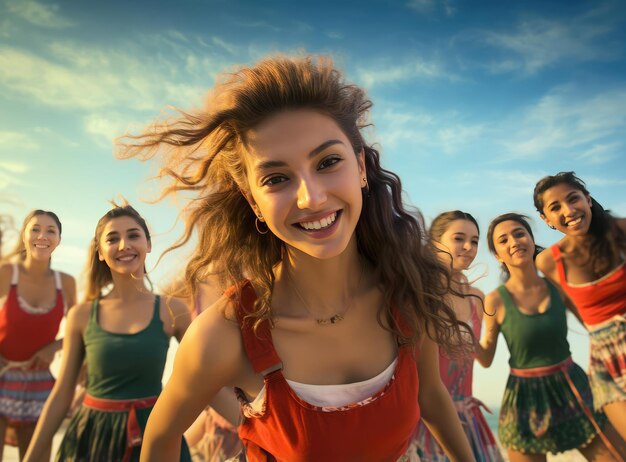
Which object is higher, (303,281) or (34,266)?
(34,266)

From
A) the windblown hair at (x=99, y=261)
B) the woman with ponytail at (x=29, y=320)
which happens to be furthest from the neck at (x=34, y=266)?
the windblown hair at (x=99, y=261)

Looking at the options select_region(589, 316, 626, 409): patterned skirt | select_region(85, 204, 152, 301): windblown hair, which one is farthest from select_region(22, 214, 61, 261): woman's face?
select_region(589, 316, 626, 409): patterned skirt

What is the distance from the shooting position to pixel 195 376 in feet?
7.18

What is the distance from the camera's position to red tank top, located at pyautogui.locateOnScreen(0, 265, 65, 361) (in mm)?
6129

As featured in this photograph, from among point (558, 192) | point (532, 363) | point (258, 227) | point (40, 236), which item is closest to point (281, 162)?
point (258, 227)

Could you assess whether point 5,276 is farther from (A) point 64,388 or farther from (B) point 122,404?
(B) point 122,404

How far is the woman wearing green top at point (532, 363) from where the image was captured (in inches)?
215

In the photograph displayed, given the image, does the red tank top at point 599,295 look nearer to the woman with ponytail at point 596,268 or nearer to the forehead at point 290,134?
the woman with ponytail at point 596,268

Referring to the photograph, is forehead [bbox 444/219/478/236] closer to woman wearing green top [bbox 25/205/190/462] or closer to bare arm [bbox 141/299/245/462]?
woman wearing green top [bbox 25/205/190/462]

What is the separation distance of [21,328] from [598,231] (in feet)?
18.7

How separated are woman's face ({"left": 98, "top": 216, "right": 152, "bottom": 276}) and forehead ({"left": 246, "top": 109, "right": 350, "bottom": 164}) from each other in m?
2.49

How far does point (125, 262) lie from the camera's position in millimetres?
4496

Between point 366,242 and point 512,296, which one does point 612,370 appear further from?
Answer: point 366,242

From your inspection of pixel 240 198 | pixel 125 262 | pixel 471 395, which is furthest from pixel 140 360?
pixel 471 395
